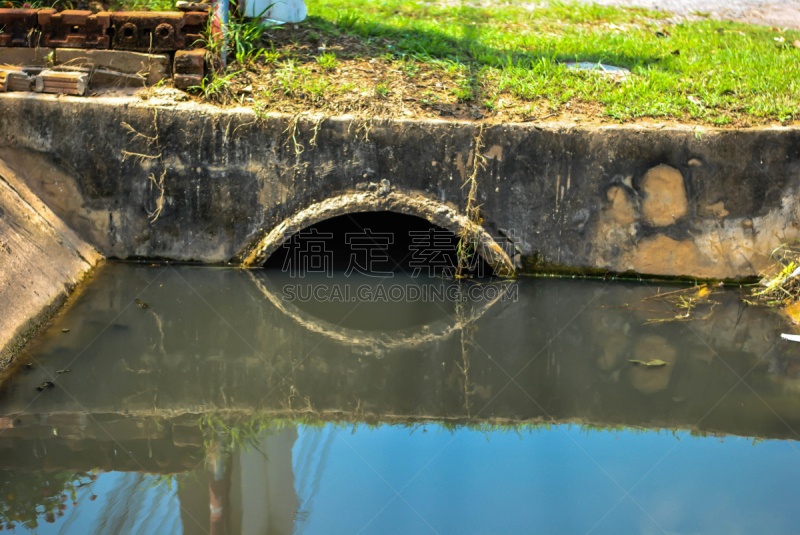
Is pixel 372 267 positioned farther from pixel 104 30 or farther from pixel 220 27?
pixel 104 30

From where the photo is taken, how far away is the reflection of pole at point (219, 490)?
2424 millimetres

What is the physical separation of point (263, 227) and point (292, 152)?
0.57m

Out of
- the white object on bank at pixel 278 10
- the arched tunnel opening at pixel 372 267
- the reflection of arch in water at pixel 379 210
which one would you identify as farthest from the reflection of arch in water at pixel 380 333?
the white object on bank at pixel 278 10

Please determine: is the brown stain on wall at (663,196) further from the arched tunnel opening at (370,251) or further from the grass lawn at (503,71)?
the arched tunnel opening at (370,251)

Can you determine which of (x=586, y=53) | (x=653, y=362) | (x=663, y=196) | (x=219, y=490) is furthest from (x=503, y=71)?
(x=219, y=490)

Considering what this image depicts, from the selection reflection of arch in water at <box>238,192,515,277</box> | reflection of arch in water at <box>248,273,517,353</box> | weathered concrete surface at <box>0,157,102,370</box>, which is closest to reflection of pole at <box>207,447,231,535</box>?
reflection of arch in water at <box>248,273,517,353</box>

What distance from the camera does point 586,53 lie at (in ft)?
18.2

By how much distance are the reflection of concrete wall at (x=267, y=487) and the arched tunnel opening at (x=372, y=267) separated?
4.01ft

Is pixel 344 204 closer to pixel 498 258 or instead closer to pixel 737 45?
pixel 498 258

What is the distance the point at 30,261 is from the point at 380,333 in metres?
2.10

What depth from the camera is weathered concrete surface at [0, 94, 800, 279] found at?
4.37 m

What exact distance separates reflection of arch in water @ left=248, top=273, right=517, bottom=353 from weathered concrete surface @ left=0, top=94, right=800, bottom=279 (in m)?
0.69

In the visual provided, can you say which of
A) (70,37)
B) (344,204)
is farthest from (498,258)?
(70,37)

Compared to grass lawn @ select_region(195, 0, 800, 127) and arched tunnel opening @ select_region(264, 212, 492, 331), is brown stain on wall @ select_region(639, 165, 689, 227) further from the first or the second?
arched tunnel opening @ select_region(264, 212, 492, 331)
